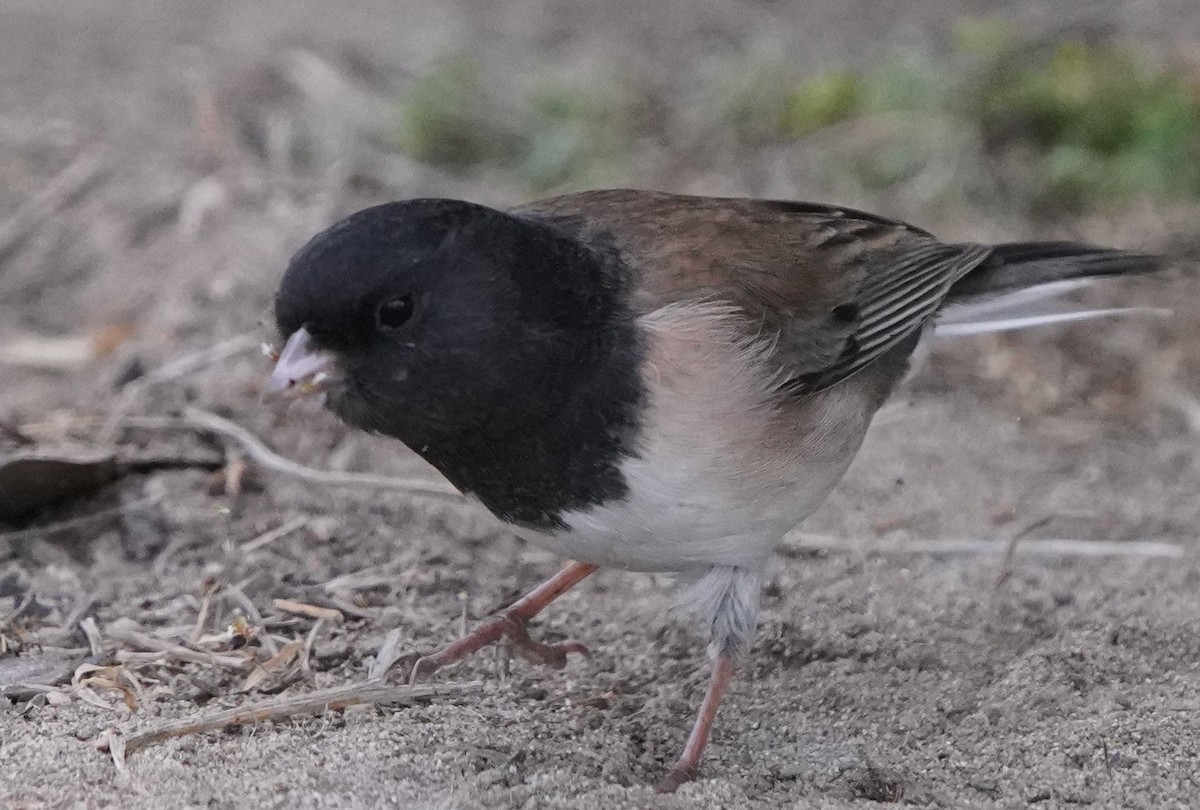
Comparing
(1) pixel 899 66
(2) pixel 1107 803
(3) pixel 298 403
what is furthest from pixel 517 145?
(2) pixel 1107 803

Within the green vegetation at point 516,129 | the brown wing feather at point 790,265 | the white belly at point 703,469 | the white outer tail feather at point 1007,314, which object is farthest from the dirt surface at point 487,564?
the brown wing feather at point 790,265

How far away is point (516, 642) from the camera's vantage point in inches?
108

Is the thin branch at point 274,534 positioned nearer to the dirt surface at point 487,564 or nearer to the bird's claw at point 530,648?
the dirt surface at point 487,564

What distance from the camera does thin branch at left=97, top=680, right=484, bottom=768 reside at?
7.29 ft

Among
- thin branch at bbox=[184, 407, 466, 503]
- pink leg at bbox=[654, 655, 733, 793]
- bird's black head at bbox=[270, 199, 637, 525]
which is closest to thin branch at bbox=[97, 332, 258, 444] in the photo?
thin branch at bbox=[184, 407, 466, 503]

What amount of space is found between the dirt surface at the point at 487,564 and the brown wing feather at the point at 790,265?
2.03ft

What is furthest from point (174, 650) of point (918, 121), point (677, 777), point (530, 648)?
point (918, 121)

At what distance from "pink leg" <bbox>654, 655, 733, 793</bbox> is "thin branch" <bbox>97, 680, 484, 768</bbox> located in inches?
17.2

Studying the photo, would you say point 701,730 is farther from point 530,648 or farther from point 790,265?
point 790,265

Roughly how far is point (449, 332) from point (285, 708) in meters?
0.72

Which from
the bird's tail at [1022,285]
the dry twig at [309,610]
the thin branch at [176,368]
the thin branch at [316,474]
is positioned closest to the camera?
the dry twig at [309,610]

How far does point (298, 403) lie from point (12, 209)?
121 inches

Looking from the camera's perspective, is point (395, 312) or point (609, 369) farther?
point (609, 369)

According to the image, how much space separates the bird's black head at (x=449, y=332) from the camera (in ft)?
7.00
